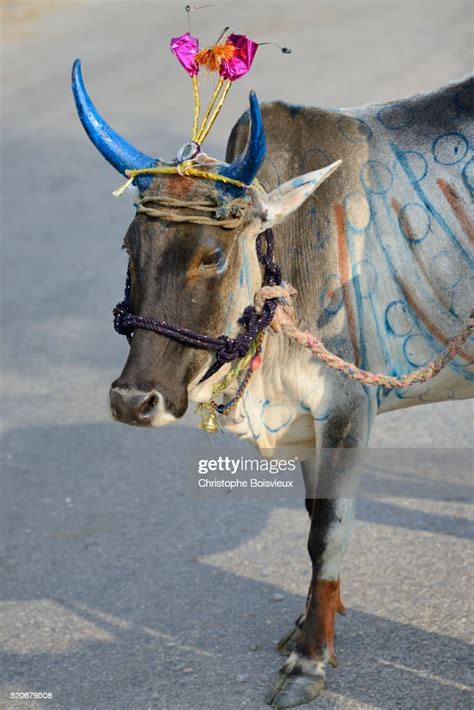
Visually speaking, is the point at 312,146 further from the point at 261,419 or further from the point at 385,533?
the point at 385,533

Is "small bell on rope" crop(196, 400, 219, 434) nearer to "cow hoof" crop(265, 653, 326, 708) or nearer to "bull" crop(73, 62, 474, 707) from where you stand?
"bull" crop(73, 62, 474, 707)

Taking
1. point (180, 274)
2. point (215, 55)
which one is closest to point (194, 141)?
point (215, 55)

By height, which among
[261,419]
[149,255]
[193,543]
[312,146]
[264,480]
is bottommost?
[193,543]

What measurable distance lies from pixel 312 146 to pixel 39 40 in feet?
34.0

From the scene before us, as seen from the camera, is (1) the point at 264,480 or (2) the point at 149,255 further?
(1) the point at 264,480

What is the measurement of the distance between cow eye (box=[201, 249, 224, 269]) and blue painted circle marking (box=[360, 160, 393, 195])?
0.74 metres

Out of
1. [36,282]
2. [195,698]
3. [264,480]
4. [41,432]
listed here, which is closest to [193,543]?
[264,480]

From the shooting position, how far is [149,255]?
10.7 feet

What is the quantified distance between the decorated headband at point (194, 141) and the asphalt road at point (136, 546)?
71.3 inches

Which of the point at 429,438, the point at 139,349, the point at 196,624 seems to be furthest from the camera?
the point at 429,438

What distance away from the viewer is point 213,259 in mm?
3266

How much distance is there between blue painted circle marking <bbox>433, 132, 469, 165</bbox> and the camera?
146 inches

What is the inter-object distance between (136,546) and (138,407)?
1.82 metres

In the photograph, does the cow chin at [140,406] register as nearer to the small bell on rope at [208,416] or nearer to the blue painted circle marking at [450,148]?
the small bell on rope at [208,416]
